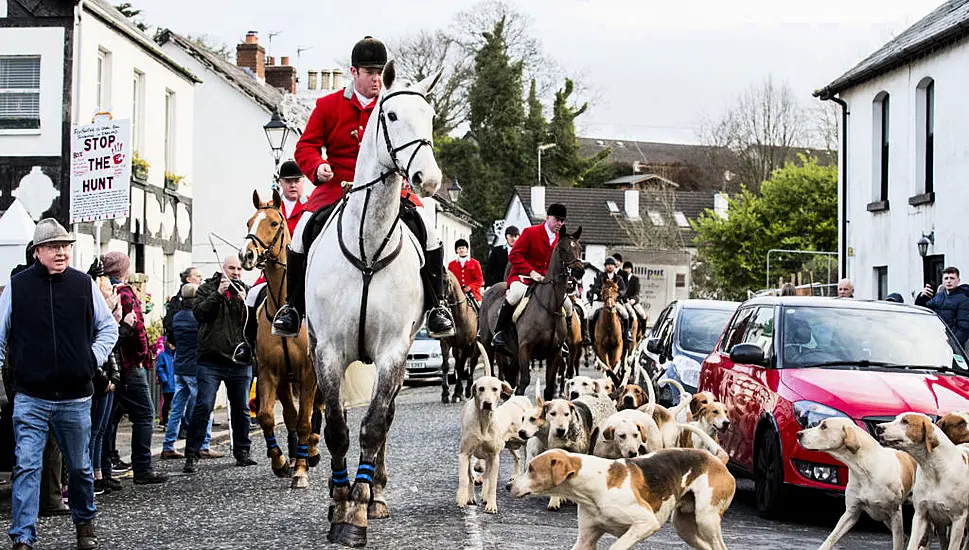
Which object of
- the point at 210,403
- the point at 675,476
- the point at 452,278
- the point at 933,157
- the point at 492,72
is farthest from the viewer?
the point at 492,72

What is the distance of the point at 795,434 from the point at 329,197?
13.0 ft

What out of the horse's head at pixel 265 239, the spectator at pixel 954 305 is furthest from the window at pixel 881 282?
the horse's head at pixel 265 239

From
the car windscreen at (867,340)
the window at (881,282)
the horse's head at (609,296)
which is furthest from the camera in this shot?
the window at (881,282)

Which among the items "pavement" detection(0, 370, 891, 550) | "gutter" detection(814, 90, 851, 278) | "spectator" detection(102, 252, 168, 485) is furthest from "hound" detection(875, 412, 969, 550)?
"gutter" detection(814, 90, 851, 278)

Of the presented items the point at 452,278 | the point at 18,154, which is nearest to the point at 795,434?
the point at 452,278

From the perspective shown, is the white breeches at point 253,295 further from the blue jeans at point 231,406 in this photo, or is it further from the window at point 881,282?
the window at point 881,282

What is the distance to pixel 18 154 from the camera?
24844mm

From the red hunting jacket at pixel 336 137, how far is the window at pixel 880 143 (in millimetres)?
22517

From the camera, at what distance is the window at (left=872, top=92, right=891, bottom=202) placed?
3034 centimetres

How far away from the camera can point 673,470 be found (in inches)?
309

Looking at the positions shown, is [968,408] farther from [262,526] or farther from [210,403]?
[210,403]

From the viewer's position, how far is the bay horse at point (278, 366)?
11.9 meters

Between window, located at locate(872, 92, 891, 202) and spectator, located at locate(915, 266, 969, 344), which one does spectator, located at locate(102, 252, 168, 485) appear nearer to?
spectator, located at locate(915, 266, 969, 344)

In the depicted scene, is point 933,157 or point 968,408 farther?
point 933,157
